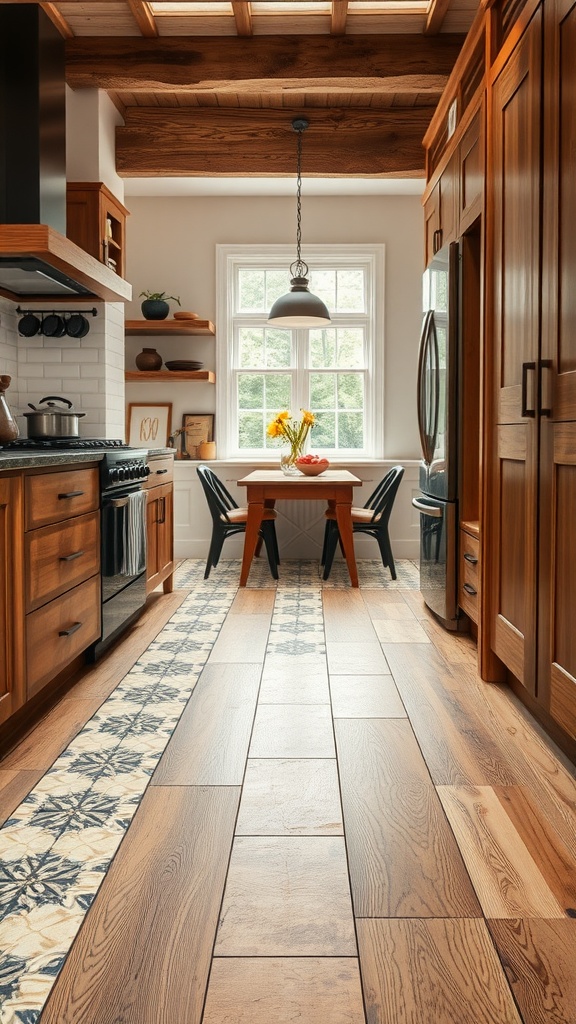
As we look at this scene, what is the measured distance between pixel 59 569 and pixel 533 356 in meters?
1.69

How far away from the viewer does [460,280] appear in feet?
12.3

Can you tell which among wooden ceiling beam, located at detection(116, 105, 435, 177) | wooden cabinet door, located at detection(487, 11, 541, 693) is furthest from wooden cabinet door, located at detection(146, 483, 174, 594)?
wooden ceiling beam, located at detection(116, 105, 435, 177)

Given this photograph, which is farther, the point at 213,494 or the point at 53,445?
the point at 213,494

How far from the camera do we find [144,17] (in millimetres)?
4281

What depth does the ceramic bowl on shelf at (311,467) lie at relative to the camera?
230 inches

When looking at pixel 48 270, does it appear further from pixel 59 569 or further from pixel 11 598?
pixel 11 598

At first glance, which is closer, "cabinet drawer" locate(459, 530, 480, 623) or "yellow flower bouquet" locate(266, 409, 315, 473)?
"cabinet drawer" locate(459, 530, 480, 623)

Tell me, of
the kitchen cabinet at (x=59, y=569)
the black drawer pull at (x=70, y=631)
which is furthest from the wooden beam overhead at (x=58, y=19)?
the black drawer pull at (x=70, y=631)

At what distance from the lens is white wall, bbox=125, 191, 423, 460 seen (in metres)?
6.75

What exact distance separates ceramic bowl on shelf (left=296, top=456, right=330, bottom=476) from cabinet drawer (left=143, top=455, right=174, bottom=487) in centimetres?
104

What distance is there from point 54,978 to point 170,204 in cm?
632

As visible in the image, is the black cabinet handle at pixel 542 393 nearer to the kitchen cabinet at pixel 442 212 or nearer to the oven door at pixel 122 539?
the kitchen cabinet at pixel 442 212

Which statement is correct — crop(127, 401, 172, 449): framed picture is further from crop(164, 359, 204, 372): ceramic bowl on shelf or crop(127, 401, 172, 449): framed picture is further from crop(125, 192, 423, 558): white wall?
crop(164, 359, 204, 372): ceramic bowl on shelf

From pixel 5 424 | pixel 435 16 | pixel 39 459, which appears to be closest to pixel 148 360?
pixel 435 16
